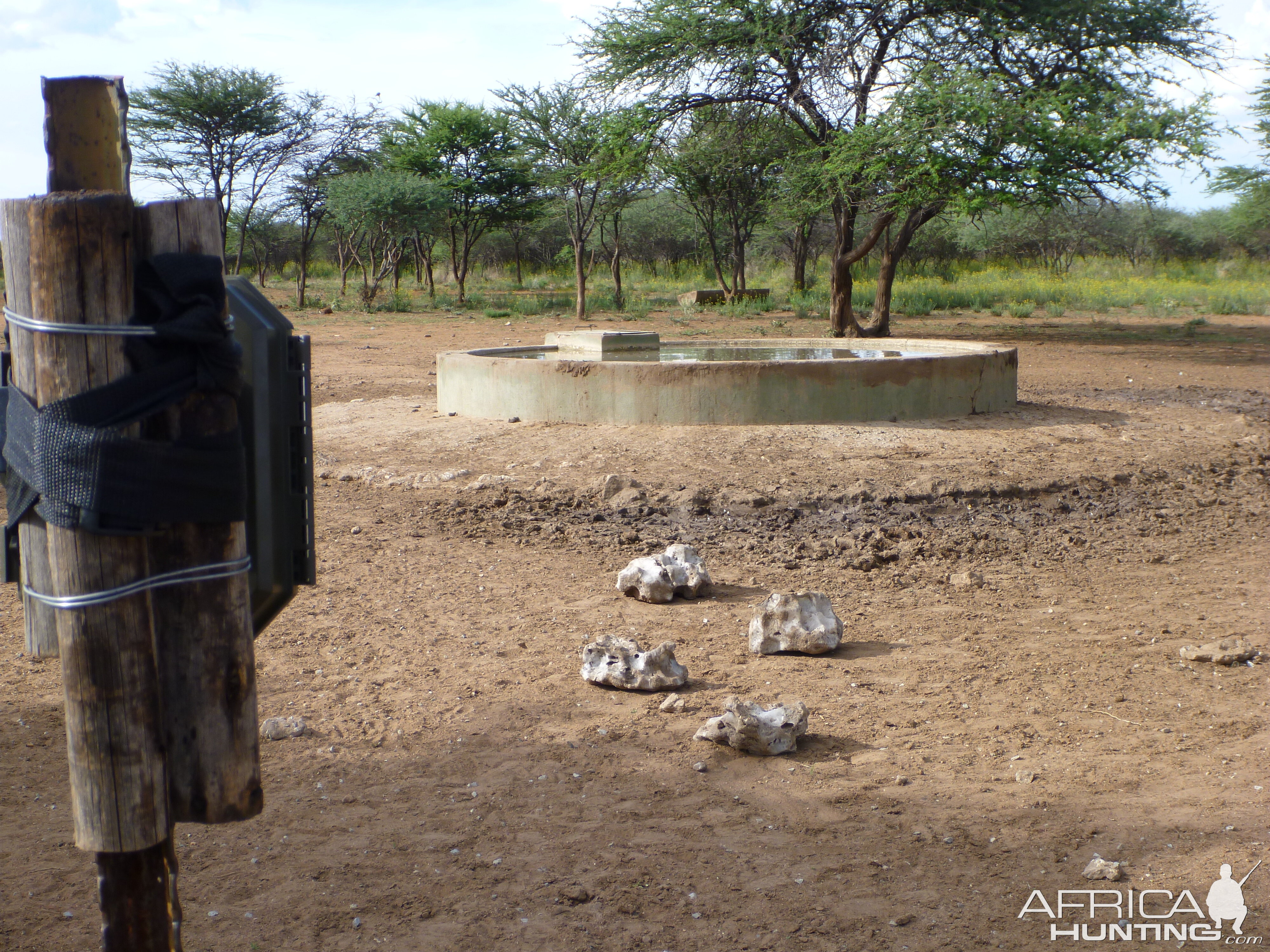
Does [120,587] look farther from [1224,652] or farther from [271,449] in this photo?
[1224,652]

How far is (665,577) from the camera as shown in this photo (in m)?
4.96

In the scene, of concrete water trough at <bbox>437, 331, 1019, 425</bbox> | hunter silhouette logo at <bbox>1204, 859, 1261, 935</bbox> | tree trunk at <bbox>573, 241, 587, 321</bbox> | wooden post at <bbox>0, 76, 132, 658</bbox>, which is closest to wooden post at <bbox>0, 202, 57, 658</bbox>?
wooden post at <bbox>0, 76, 132, 658</bbox>

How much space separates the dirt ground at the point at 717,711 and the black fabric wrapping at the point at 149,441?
4.29 feet

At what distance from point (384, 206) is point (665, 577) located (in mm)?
24405

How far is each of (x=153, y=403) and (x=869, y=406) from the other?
7.39 m

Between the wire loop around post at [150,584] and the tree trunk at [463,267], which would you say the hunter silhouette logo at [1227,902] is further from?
the tree trunk at [463,267]

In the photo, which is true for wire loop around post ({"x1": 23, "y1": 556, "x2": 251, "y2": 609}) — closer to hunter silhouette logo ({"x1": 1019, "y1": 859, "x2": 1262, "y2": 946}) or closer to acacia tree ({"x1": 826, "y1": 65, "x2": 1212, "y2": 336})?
hunter silhouette logo ({"x1": 1019, "y1": 859, "x2": 1262, "y2": 946})

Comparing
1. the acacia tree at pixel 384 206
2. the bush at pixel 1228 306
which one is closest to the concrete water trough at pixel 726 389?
the bush at pixel 1228 306

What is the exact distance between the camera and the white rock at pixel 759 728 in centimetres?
337

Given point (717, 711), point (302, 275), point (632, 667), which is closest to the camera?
point (717, 711)

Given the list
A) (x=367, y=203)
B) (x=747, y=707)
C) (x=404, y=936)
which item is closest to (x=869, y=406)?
(x=747, y=707)

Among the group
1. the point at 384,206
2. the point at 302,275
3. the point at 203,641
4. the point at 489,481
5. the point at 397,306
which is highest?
the point at 384,206

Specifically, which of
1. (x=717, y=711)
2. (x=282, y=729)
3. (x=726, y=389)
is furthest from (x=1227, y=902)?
(x=726, y=389)

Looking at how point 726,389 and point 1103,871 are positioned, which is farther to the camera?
point 726,389
